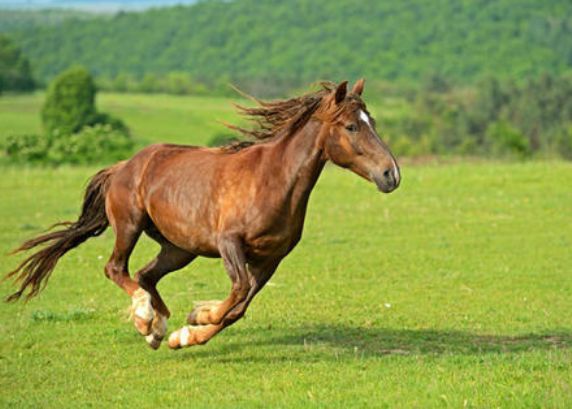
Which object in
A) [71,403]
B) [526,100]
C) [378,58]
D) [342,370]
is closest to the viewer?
[71,403]

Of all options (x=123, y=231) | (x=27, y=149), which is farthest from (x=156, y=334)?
(x=27, y=149)

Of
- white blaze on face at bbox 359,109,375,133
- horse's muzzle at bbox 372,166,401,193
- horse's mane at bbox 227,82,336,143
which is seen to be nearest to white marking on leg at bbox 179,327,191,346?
horse's mane at bbox 227,82,336,143

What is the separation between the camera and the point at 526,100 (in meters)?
81.8

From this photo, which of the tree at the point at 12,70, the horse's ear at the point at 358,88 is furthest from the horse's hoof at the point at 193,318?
the tree at the point at 12,70


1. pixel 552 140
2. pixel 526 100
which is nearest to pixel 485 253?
pixel 552 140

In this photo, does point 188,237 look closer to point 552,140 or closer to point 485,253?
point 485,253

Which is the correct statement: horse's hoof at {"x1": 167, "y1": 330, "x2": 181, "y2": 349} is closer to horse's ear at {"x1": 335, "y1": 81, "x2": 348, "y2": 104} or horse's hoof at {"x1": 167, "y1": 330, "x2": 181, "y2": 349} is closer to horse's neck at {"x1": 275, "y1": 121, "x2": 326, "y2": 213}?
horse's neck at {"x1": 275, "y1": 121, "x2": 326, "y2": 213}

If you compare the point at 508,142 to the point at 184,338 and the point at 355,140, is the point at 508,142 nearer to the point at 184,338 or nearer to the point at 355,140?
the point at 355,140

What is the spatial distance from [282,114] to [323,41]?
435 feet

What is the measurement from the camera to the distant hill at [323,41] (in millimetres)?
132125

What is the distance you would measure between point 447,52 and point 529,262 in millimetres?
122306

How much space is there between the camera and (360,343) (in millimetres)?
11242

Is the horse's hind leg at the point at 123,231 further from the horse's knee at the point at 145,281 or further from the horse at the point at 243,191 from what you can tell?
the horse's knee at the point at 145,281

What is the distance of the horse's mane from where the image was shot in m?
10.2
